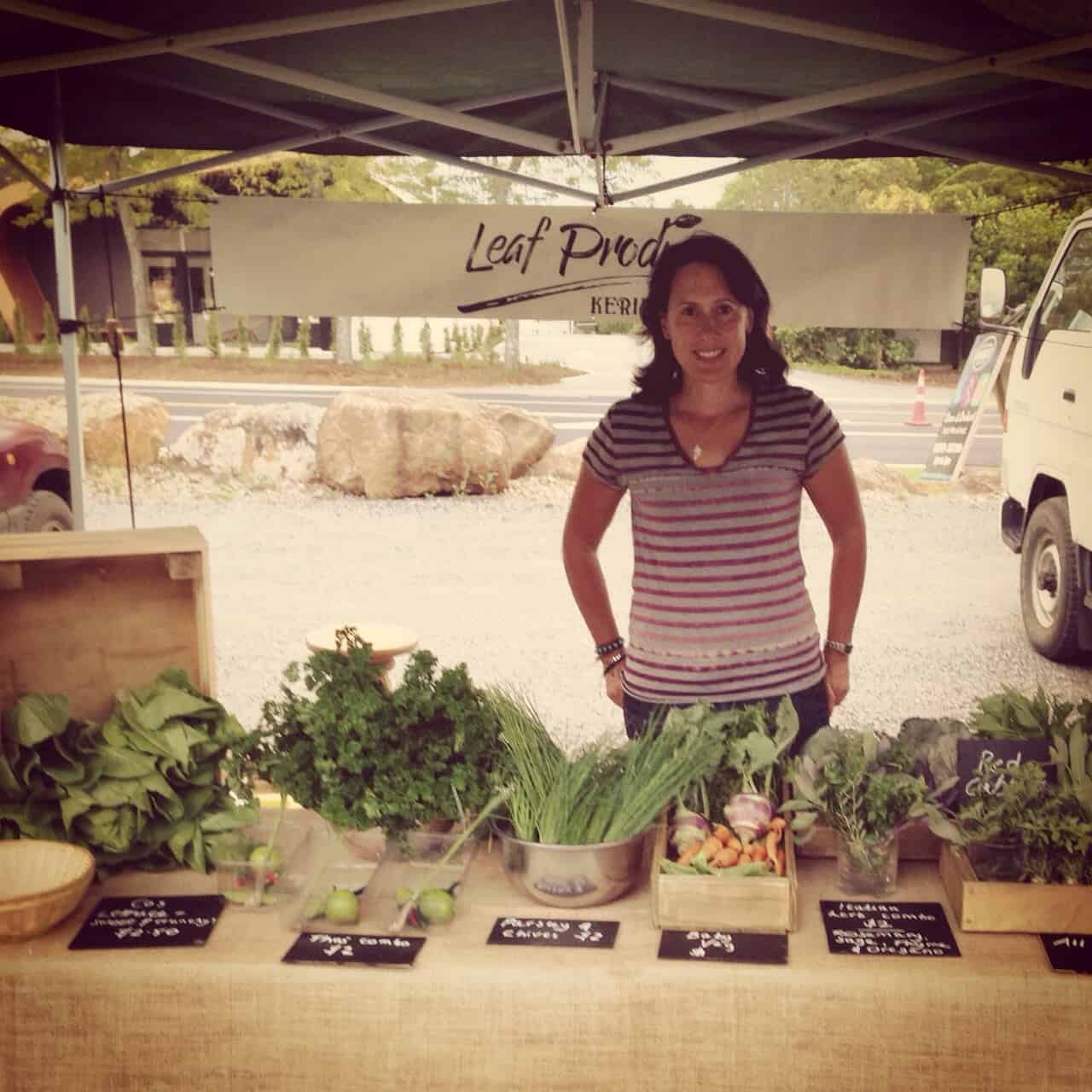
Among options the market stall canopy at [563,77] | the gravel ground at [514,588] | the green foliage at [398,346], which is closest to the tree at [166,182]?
the green foliage at [398,346]

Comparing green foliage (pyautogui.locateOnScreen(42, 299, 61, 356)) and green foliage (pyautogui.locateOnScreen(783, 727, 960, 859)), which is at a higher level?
green foliage (pyautogui.locateOnScreen(42, 299, 61, 356))

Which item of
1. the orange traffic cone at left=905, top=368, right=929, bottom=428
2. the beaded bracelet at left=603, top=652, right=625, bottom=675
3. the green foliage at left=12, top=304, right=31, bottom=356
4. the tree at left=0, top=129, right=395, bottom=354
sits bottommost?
the beaded bracelet at left=603, top=652, right=625, bottom=675

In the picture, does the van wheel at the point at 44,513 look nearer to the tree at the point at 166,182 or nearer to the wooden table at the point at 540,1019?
the tree at the point at 166,182

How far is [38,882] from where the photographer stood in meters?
1.79

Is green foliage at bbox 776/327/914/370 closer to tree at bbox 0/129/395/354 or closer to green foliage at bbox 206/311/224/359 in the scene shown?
tree at bbox 0/129/395/354

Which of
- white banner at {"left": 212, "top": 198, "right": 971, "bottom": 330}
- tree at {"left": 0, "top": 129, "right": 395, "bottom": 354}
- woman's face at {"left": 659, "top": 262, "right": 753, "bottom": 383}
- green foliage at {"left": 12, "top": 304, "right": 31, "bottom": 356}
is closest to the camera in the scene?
woman's face at {"left": 659, "top": 262, "right": 753, "bottom": 383}

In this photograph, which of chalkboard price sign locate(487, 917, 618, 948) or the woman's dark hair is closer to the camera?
chalkboard price sign locate(487, 917, 618, 948)

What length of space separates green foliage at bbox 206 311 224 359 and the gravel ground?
1.75m

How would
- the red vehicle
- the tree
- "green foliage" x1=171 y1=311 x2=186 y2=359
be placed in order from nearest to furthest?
the red vehicle → the tree → "green foliage" x1=171 y1=311 x2=186 y2=359

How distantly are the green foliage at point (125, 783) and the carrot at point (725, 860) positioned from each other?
29.5 inches

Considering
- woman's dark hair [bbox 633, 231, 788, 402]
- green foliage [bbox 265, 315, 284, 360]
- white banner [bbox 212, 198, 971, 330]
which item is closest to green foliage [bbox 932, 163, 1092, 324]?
white banner [bbox 212, 198, 971, 330]

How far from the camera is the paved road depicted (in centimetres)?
905

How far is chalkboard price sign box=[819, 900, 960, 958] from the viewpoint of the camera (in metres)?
1.63

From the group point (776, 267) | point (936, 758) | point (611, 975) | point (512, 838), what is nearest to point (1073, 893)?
point (936, 758)
